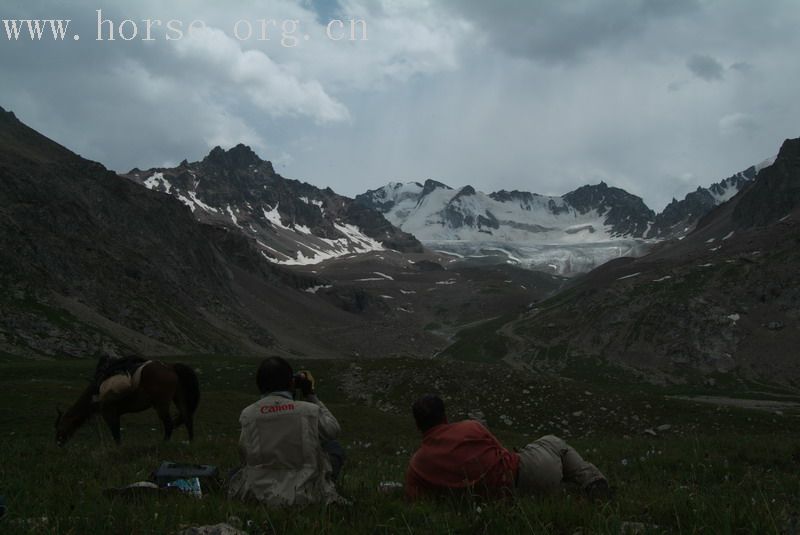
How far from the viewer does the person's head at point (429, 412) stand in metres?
8.12

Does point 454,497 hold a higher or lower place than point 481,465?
lower

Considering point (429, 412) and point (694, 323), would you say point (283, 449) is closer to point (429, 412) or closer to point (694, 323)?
point (429, 412)

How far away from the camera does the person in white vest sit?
733cm

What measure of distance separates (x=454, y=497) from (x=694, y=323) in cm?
10174

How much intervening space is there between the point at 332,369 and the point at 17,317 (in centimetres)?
3265

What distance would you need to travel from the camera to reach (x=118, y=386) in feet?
49.9

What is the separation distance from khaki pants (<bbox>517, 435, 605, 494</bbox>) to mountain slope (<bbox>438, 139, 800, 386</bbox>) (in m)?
86.6

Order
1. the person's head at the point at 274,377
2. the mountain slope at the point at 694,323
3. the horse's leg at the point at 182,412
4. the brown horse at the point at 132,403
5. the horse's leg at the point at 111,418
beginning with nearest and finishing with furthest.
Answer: the person's head at the point at 274,377 → the horse's leg at the point at 111,418 → the brown horse at the point at 132,403 → the horse's leg at the point at 182,412 → the mountain slope at the point at 694,323

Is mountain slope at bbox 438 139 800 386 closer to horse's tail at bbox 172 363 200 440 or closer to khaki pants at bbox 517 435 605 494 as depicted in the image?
horse's tail at bbox 172 363 200 440

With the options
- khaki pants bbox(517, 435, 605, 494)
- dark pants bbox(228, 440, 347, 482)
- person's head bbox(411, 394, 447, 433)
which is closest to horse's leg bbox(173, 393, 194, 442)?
dark pants bbox(228, 440, 347, 482)

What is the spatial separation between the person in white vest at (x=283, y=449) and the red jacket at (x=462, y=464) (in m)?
1.17

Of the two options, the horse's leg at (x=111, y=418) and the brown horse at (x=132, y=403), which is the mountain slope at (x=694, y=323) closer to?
the brown horse at (x=132, y=403)

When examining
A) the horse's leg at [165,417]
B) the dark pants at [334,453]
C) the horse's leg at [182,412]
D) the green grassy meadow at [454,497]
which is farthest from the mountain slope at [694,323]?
the dark pants at [334,453]

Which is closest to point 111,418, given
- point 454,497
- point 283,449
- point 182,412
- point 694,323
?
point 182,412
